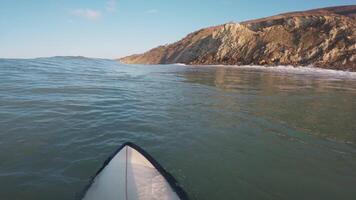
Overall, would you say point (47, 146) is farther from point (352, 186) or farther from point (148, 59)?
point (148, 59)

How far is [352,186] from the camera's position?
6.02 metres

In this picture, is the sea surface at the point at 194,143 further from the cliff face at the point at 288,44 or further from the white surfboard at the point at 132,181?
the cliff face at the point at 288,44

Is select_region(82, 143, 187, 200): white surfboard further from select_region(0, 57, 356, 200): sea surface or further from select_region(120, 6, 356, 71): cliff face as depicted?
select_region(120, 6, 356, 71): cliff face

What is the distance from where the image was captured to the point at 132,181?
18.1 ft

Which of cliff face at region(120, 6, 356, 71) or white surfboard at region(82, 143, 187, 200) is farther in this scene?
cliff face at region(120, 6, 356, 71)

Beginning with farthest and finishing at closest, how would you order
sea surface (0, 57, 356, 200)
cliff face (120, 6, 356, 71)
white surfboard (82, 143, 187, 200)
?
cliff face (120, 6, 356, 71)
sea surface (0, 57, 356, 200)
white surfboard (82, 143, 187, 200)

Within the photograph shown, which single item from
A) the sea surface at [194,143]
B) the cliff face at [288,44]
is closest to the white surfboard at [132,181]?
the sea surface at [194,143]

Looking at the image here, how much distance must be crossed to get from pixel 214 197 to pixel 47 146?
5.01 meters

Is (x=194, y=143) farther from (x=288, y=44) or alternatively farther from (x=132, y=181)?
(x=288, y=44)

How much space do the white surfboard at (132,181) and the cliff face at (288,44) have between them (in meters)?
45.6

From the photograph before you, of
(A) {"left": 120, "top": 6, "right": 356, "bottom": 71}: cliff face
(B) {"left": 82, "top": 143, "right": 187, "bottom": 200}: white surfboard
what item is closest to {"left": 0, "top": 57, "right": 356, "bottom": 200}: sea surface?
(B) {"left": 82, "top": 143, "right": 187, "bottom": 200}: white surfboard

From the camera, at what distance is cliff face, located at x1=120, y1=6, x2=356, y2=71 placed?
4850cm

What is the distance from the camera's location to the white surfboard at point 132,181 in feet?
16.7

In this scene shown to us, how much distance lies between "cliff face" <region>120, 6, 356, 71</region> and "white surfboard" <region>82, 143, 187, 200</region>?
45.6 metres
